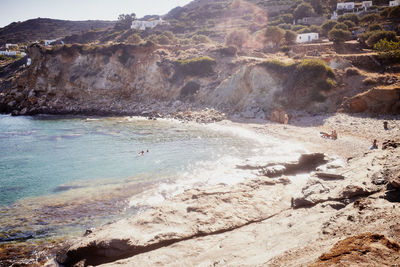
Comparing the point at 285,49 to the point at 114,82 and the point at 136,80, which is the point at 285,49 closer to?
the point at 136,80

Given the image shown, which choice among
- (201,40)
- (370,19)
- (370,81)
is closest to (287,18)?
(370,19)

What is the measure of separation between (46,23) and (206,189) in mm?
148848

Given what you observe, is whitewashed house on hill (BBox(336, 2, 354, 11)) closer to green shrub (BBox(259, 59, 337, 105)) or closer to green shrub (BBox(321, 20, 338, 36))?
Answer: green shrub (BBox(321, 20, 338, 36))

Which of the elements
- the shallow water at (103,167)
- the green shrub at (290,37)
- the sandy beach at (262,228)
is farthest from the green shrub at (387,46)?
the sandy beach at (262,228)

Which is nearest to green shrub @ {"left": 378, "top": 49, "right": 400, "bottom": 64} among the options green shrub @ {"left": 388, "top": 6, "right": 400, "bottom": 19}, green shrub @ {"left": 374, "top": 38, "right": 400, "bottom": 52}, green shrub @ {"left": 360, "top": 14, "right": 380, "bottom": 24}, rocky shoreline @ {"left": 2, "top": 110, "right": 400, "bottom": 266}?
green shrub @ {"left": 374, "top": 38, "right": 400, "bottom": 52}

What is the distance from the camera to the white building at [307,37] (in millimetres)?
49406

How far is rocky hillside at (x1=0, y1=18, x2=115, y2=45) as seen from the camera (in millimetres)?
113375

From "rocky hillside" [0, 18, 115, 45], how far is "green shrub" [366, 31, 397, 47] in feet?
363

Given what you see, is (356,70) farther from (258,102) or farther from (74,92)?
(74,92)

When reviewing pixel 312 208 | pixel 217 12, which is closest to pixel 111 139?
pixel 312 208

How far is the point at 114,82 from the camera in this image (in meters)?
48.2

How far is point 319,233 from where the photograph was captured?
6727 mm

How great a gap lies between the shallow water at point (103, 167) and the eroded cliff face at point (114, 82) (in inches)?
426

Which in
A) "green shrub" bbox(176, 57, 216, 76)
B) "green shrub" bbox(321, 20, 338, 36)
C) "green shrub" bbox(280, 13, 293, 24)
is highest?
"green shrub" bbox(280, 13, 293, 24)
